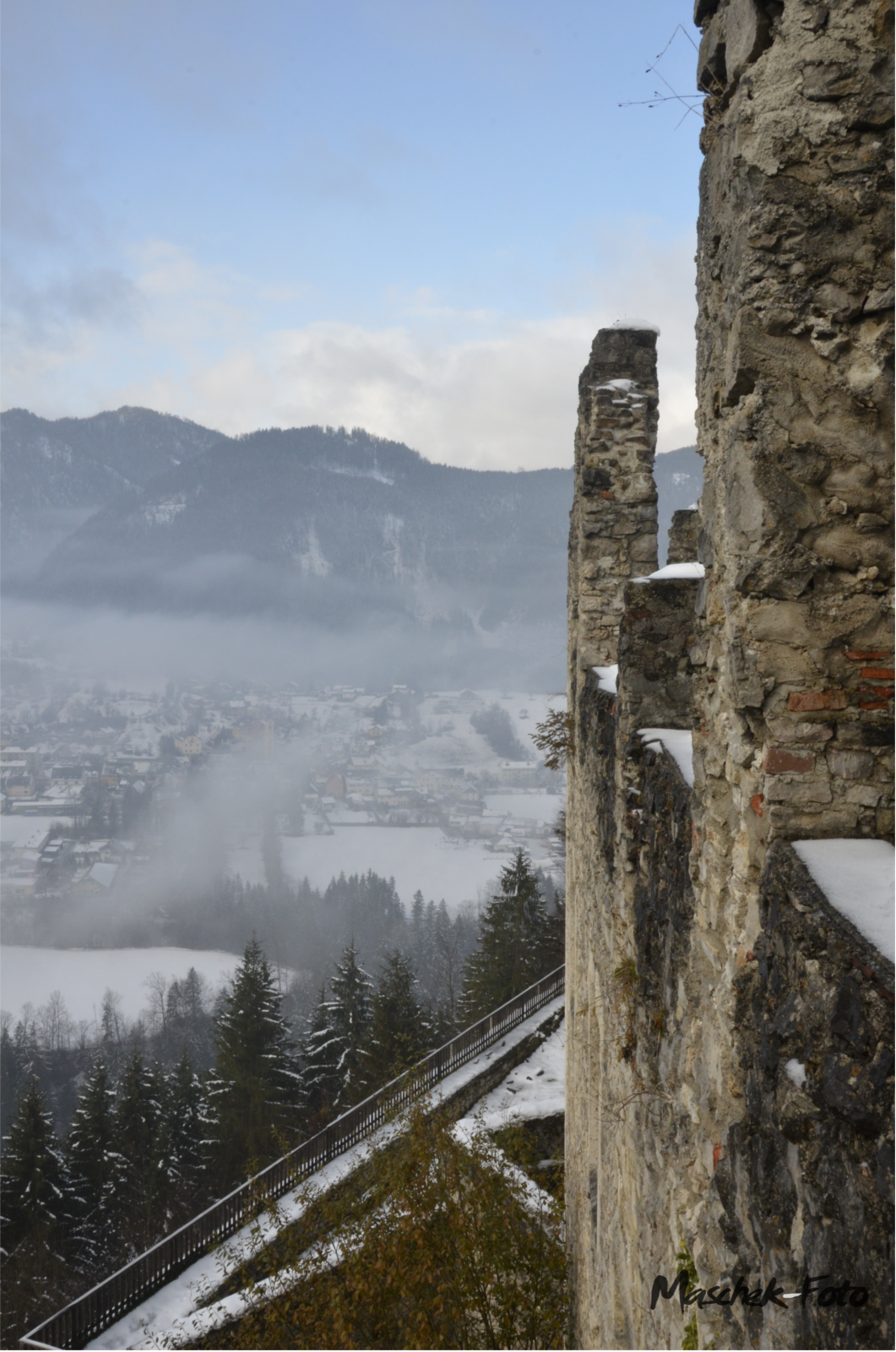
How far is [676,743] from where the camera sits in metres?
4.18

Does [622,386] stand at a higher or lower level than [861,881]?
higher

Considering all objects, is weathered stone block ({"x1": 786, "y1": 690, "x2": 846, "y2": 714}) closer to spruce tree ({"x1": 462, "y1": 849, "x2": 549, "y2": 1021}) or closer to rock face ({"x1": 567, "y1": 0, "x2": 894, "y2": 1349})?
rock face ({"x1": 567, "y1": 0, "x2": 894, "y2": 1349})

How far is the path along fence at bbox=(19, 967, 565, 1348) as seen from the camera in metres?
11.8

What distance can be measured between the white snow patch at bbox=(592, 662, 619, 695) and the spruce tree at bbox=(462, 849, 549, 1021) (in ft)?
72.6

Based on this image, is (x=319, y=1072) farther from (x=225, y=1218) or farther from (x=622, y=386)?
(x=622, y=386)

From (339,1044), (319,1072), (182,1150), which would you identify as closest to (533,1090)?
(319,1072)

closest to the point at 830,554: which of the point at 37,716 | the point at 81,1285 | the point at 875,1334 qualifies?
the point at 875,1334

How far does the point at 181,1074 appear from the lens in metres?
28.9

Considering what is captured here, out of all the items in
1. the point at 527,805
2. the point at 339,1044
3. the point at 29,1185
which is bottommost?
the point at 527,805

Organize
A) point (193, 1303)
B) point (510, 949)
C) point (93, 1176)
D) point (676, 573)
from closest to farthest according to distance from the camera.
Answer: point (676, 573), point (193, 1303), point (93, 1176), point (510, 949)

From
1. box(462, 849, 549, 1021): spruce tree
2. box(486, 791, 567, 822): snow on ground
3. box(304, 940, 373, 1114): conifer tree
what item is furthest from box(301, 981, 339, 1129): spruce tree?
box(486, 791, 567, 822): snow on ground

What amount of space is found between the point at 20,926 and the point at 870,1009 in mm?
102635

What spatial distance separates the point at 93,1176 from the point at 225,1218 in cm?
1652

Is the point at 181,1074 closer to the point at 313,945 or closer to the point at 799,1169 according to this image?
the point at 799,1169
